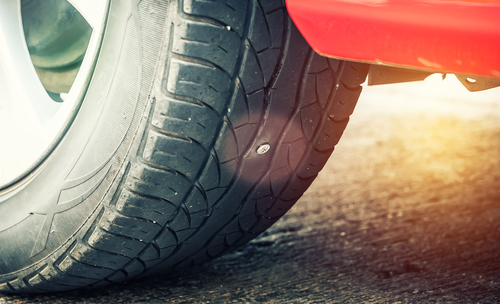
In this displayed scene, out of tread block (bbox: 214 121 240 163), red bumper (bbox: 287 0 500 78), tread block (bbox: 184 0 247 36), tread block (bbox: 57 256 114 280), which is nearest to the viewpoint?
red bumper (bbox: 287 0 500 78)

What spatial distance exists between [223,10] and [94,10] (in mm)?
A: 292

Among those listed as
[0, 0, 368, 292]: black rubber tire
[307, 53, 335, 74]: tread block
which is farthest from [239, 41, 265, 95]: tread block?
[307, 53, 335, 74]: tread block

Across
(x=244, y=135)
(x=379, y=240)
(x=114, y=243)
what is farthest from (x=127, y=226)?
(x=379, y=240)

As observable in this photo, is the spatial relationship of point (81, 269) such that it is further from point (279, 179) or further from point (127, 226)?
point (279, 179)

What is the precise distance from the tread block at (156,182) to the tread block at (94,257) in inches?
7.5

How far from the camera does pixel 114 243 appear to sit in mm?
1008

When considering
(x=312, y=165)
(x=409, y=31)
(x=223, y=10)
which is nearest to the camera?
(x=409, y=31)

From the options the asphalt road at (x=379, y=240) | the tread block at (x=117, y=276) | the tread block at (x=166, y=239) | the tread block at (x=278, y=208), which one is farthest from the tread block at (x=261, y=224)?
the tread block at (x=117, y=276)

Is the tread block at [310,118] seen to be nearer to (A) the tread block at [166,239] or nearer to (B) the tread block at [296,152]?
(B) the tread block at [296,152]

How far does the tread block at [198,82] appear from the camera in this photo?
33.6 inches

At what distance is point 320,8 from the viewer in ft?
2.62

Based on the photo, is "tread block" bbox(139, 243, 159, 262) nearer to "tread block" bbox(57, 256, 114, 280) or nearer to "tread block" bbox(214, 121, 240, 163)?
"tread block" bbox(57, 256, 114, 280)

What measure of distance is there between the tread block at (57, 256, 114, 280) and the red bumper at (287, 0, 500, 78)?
67 cm

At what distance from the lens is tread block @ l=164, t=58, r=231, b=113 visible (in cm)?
85
